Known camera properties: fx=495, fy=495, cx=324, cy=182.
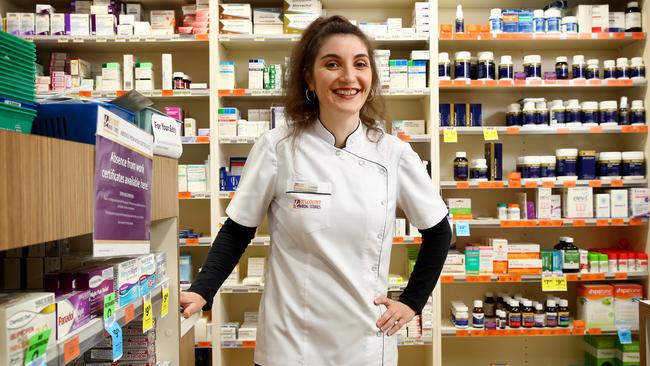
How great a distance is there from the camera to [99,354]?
159 centimetres

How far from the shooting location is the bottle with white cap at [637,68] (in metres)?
3.77

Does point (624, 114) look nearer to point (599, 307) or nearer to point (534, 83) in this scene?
point (534, 83)

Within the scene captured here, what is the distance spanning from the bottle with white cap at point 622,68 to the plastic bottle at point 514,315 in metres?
1.91

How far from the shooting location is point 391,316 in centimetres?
148

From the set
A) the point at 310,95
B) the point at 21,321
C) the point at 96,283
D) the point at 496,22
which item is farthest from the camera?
the point at 496,22

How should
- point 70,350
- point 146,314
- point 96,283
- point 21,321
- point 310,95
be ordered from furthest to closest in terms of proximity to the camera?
1. point 310,95
2. point 146,314
3. point 96,283
4. point 70,350
5. point 21,321

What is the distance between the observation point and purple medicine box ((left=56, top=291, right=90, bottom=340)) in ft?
3.60

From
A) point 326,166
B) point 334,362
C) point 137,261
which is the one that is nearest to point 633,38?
point 326,166

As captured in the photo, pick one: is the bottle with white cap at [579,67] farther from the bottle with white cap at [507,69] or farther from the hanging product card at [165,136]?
the hanging product card at [165,136]

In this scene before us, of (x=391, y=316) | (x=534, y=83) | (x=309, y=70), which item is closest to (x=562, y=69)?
(x=534, y=83)

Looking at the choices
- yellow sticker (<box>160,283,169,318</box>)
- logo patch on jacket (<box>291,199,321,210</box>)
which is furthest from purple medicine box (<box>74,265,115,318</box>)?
logo patch on jacket (<box>291,199,321,210</box>)

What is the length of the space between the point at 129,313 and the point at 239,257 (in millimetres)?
358

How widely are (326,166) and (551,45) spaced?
3314 mm

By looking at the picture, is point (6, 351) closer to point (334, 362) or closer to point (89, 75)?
point (334, 362)
